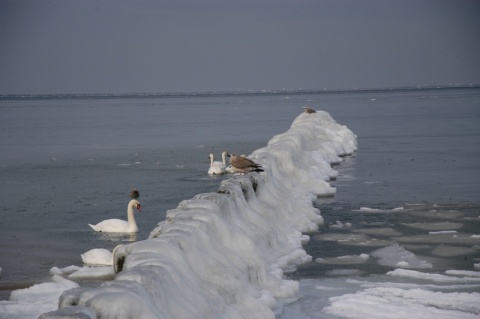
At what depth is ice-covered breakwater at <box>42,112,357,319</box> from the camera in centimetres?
603

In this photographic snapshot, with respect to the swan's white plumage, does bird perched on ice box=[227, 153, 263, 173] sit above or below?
above

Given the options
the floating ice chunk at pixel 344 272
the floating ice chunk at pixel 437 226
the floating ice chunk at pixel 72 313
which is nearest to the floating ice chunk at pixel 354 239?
the floating ice chunk at pixel 437 226

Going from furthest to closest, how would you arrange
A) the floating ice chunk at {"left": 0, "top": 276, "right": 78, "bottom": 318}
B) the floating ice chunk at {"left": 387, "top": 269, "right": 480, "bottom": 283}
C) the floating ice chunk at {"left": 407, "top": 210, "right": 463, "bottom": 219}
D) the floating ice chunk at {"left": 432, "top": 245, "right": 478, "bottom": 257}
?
1. the floating ice chunk at {"left": 407, "top": 210, "right": 463, "bottom": 219}
2. the floating ice chunk at {"left": 432, "top": 245, "right": 478, "bottom": 257}
3. the floating ice chunk at {"left": 387, "top": 269, "right": 480, "bottom": 283}
4. the floating ice chunk at {"left": 0, "top": 276, "right": 78, "bottom": 318}

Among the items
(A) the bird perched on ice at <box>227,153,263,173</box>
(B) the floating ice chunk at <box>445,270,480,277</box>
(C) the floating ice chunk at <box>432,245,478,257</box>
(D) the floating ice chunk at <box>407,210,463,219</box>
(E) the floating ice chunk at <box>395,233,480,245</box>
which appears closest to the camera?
(B) the floating ice chunk at <box>445,270,480,277</box>

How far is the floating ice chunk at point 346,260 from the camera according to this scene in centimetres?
1102

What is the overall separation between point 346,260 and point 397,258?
0.64 meters

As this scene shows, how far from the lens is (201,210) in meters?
9.52

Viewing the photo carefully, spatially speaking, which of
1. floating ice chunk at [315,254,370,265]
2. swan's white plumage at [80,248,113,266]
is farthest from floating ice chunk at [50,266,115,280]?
floating ice chunk at [315,254,370,265]

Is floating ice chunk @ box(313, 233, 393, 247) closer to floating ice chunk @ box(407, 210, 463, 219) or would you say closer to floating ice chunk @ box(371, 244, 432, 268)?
floating ice chunk @ box(371, 244, 432, 268)

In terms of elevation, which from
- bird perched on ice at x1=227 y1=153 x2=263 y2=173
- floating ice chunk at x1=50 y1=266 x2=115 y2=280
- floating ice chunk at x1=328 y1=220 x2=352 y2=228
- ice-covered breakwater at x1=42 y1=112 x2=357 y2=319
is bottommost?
floating ice chunk at x1=50 y1=266 x2=115 y2=280

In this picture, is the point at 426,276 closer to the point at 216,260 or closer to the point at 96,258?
the point at 216,260

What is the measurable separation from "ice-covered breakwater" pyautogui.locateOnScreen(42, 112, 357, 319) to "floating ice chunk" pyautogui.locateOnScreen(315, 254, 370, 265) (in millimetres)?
212

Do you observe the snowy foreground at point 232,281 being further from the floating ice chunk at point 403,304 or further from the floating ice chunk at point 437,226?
the floating ice chunk at point 437,226

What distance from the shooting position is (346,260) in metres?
11.1
